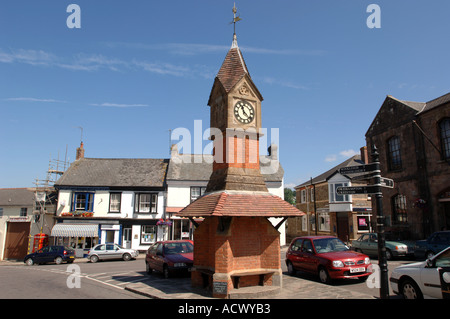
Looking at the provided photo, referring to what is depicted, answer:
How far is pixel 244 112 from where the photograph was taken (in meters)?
11.5

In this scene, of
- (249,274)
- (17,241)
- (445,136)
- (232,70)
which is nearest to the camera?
(249,274)

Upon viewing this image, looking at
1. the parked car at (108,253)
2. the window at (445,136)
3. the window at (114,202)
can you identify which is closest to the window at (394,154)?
the window at (445,136)

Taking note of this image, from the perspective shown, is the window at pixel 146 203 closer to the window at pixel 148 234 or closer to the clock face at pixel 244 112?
the window at pixel 148 234

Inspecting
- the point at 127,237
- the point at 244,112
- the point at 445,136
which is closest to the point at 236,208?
the point at 244,112

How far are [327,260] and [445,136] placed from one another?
1522cm

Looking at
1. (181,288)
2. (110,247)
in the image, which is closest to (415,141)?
(181,288)

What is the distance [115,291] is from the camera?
35.8 feet

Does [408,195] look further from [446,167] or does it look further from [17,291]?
[17,291]

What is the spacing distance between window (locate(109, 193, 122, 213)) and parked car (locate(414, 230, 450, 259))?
2456 centimetres

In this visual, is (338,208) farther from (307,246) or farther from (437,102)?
(307,246)

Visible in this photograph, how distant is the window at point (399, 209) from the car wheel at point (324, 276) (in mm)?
15041

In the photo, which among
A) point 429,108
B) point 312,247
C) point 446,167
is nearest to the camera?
point 312,247

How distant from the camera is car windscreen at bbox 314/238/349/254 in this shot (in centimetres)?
1191
